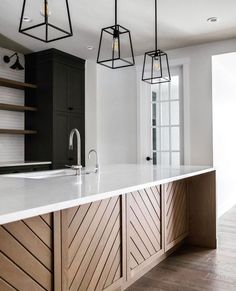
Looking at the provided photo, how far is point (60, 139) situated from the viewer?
16.8 ft

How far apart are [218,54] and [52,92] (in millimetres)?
2588

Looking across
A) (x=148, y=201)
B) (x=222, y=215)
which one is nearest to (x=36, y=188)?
(x=148, y=201)

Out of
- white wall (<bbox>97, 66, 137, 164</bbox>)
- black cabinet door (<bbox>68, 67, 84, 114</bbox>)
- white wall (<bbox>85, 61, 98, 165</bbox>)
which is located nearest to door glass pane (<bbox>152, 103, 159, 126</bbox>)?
white wall (<bbox>97, 66, 137, 164</bbox>)

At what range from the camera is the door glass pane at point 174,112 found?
5.00m

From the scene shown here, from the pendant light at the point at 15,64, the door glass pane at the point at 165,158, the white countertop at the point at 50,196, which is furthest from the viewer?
the door glass pane at the point at 165,158

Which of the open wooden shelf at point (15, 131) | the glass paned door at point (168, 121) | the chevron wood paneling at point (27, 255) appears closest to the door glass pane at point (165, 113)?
the glass paned door at point (168, 121)

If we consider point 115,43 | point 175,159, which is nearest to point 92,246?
point 115,43

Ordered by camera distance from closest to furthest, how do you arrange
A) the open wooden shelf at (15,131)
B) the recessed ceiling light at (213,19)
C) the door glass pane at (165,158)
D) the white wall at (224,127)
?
the recessed ceiling light at (213,19) < the open wooden shelf at (15,131) < the white wall at (224,127) < the door glass pane at (165,158)

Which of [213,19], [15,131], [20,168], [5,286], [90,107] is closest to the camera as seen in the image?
[5,286]

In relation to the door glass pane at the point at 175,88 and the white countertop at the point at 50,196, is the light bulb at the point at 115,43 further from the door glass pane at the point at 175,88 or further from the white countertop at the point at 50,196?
the door glass pane at the point at 175,88

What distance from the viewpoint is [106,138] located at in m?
5.93

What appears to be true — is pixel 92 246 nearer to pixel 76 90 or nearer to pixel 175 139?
pixel 175 139

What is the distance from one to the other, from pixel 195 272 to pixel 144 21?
2909 mm

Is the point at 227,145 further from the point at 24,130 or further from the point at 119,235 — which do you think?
the point at 119,235
